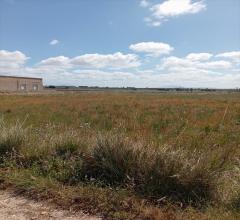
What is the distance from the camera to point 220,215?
3822 mm

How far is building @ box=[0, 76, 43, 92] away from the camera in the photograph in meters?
113

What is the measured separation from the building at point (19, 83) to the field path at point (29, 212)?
11130 centimetres

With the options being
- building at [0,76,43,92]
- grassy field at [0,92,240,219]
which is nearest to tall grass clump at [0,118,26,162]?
grassy field at [0,92,240,219]

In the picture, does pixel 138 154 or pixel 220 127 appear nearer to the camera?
pixel 138 154

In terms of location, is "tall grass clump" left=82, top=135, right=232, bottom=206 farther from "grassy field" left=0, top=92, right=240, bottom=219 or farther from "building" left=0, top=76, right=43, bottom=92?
"building" left=0, top=76, right=43, bottom=92

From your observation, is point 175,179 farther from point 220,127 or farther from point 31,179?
point 220,127

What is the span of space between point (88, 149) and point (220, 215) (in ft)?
8.72

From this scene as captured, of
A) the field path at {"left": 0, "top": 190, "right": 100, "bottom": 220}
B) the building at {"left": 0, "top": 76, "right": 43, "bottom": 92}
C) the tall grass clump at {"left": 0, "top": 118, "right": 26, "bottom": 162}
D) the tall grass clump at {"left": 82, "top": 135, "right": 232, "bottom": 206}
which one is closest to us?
the field path at {"left": 0, "top": 190, "right": 100, "bottom": 220}

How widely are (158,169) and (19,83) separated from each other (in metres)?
119

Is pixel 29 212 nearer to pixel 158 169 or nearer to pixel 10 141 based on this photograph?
pixel 158 169

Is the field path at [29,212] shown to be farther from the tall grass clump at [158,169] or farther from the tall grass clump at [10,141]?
the tall grass clump at [10,141]

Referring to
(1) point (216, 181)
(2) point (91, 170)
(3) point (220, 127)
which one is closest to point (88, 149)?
(2) point (91, 170)

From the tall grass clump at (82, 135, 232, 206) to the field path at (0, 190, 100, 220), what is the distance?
95 cm

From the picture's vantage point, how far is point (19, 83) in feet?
387
